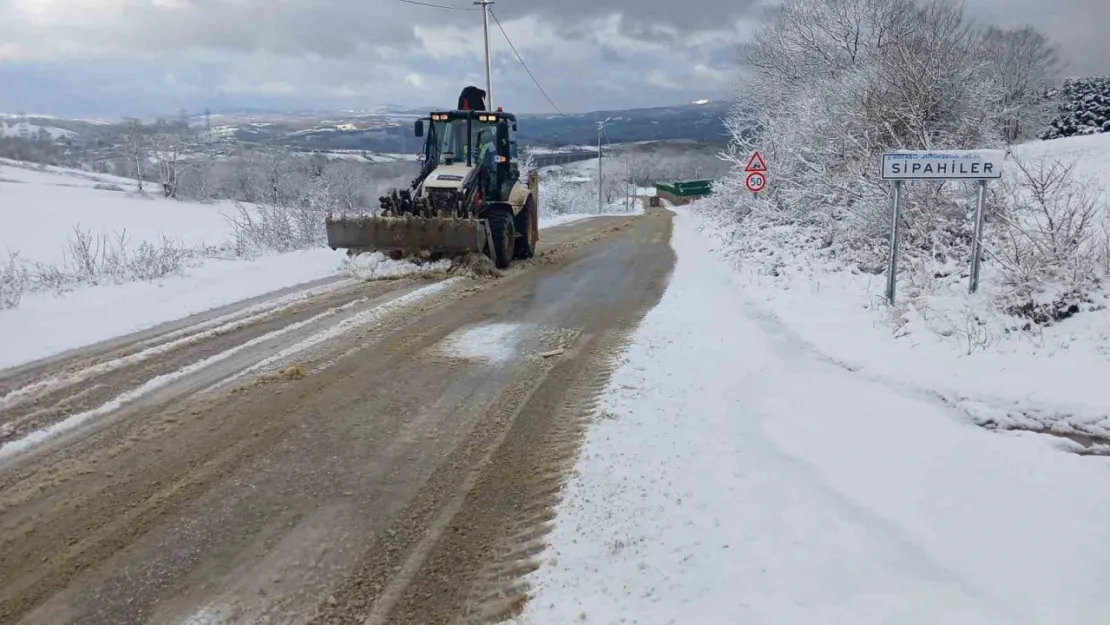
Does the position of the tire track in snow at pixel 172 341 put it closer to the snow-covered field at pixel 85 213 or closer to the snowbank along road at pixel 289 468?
the snowbank along road at pixel 289 468

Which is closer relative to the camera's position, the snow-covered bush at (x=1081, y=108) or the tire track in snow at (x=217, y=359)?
the tire track in snow at (x=217, y=359)

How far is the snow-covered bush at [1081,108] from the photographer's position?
44072 millimetres

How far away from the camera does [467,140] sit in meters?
14.4

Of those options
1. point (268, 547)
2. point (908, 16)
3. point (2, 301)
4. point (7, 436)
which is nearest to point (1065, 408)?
point (268, 547)

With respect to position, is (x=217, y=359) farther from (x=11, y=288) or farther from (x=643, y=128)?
(x=643, y=128)

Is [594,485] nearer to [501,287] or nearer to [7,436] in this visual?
[7,436]

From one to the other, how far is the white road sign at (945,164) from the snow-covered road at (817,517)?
2.77 metres

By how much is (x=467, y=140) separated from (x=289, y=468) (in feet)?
35.7

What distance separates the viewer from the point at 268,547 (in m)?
3.61

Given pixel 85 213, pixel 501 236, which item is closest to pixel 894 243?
pixel 501 236

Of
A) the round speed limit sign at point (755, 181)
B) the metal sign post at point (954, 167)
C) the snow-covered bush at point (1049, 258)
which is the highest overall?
the metal sign post at point (954, 167)

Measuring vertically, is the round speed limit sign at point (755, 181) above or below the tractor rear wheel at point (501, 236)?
above

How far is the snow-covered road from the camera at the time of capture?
9.97 feet

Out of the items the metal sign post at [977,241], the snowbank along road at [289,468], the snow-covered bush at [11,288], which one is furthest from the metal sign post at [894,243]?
the snow-covered bush at [11,288]
